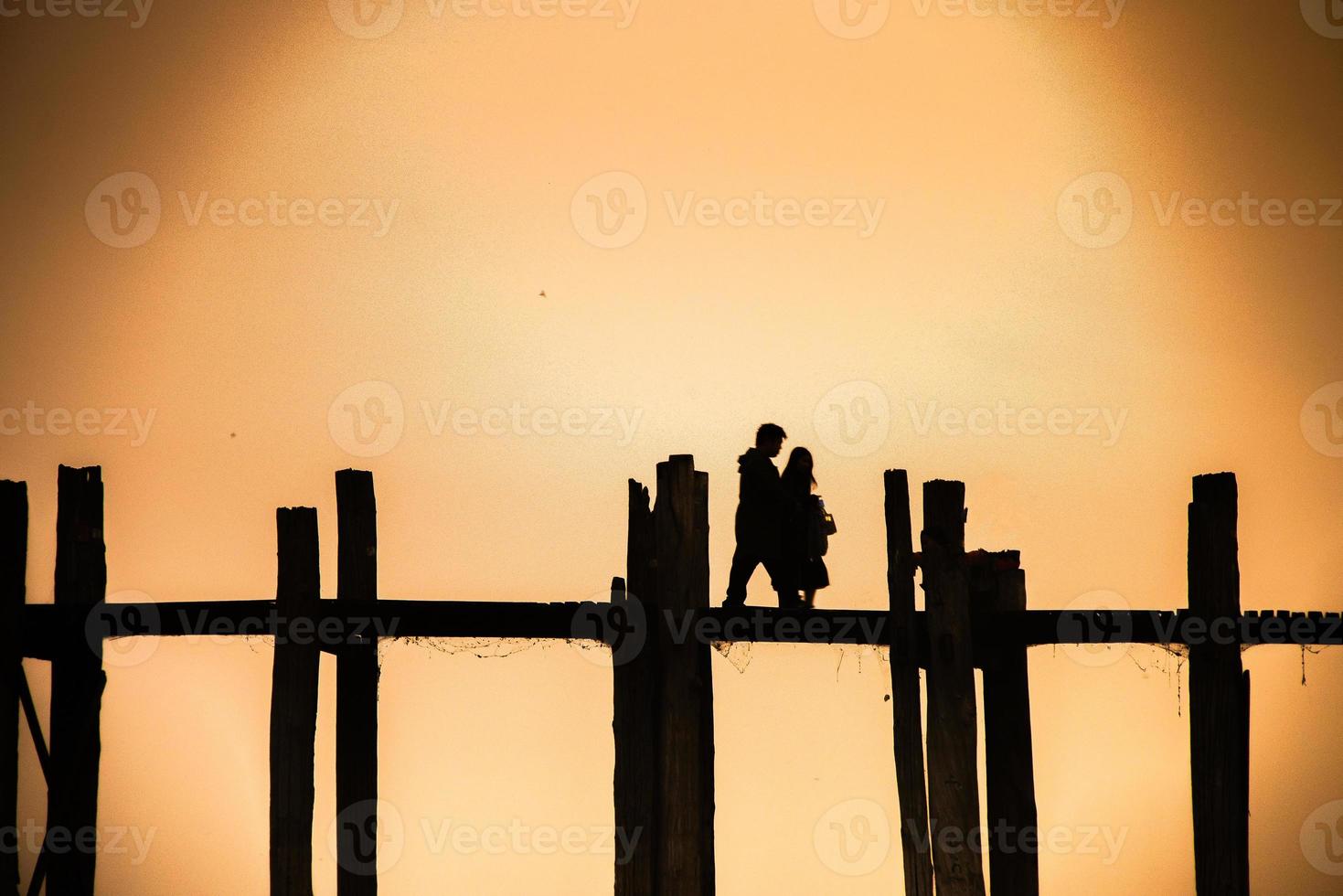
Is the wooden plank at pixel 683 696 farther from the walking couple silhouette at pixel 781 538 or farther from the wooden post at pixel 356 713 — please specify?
the wooden post at pixel 356 713

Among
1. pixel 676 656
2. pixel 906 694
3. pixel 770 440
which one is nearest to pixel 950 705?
pixel 906 694

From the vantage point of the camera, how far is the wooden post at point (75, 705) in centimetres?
927

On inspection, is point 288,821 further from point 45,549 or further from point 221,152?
point 221,152

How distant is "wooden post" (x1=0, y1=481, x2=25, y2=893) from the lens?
902 cm

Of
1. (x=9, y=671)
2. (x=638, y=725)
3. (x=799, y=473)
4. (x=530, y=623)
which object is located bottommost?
(x=638, y=725)

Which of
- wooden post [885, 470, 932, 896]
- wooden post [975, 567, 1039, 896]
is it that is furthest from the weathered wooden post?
wooden post [975, 567, 1039, 896]

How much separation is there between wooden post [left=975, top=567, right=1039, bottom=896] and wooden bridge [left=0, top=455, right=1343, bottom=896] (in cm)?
1

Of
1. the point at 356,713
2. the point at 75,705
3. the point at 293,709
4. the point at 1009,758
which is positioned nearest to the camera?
the point at 293,709

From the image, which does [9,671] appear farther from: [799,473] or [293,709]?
[799,473]

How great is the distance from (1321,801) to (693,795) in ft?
43.8

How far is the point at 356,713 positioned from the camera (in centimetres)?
898

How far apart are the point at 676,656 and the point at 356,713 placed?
2.03 meters

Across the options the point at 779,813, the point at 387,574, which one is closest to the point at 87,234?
the point at 387,574

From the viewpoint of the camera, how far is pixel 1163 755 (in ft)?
60.5
